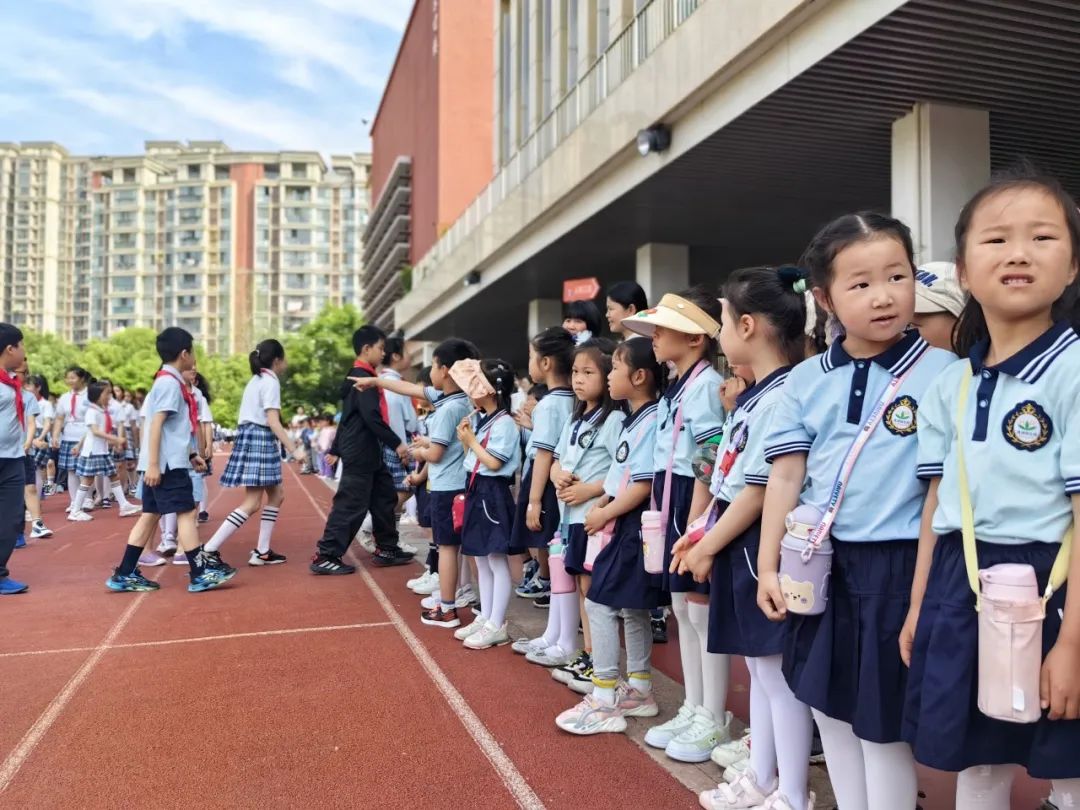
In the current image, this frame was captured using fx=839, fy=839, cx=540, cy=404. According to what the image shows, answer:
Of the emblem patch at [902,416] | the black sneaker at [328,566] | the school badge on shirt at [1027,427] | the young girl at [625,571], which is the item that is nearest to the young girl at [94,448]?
the black sneaker at [328,566]

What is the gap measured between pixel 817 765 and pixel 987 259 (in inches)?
89.1

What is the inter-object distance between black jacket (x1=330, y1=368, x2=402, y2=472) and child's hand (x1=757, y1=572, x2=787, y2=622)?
17.8ft

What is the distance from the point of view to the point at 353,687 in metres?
4.37

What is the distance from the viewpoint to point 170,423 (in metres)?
6.79

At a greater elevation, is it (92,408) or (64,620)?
(92,408)

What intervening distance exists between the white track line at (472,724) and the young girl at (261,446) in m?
2.22

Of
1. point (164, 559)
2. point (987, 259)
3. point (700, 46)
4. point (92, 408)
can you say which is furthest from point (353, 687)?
point (92, 408)

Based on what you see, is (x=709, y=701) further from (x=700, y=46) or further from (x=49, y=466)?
(x=49, y=466)

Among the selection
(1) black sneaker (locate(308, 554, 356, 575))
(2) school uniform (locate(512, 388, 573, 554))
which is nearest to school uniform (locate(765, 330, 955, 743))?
(2) school uniform (locate(512, 388, 573, 554))

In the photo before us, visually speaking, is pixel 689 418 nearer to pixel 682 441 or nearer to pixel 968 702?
pixel 682 441

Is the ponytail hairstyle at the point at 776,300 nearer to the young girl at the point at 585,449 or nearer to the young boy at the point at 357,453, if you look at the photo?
the young girl at the point at 585,449

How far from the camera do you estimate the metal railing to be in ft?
33.7

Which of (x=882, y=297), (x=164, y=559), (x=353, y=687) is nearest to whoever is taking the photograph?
(x=882, y=297)

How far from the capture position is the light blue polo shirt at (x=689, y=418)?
10.8 feet
